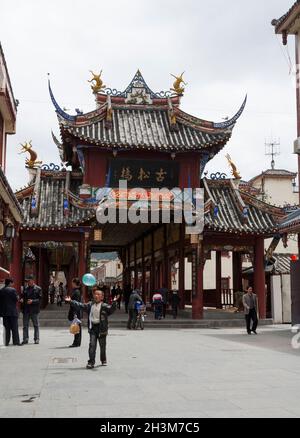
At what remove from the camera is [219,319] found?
24344 mm

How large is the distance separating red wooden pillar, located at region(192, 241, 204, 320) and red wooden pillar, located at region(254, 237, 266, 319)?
268cm

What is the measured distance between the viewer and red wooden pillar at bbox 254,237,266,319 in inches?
1008

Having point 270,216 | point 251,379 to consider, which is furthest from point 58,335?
point 270,216

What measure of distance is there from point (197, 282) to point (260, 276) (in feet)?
9.99

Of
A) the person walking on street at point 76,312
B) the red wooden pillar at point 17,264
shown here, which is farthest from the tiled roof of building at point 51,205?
the person walking on street at point 76,312

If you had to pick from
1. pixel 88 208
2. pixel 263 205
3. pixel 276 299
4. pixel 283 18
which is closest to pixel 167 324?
pixel 276 299

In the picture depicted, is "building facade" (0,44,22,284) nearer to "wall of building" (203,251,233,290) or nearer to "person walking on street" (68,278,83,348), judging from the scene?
"person walking on street" (68,278,83,348)

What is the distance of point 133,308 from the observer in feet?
69.6

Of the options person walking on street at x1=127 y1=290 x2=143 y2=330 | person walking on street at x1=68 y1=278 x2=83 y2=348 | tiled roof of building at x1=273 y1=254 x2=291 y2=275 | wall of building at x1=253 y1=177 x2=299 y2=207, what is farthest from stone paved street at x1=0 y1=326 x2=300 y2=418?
wall of building at x1=253 y1=177 x2=299 y2=207

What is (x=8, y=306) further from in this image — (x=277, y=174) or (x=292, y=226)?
(x=277, y=174)

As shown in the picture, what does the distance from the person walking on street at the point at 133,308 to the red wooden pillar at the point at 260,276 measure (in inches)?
258

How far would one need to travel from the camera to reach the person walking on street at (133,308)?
2103 centimetres
